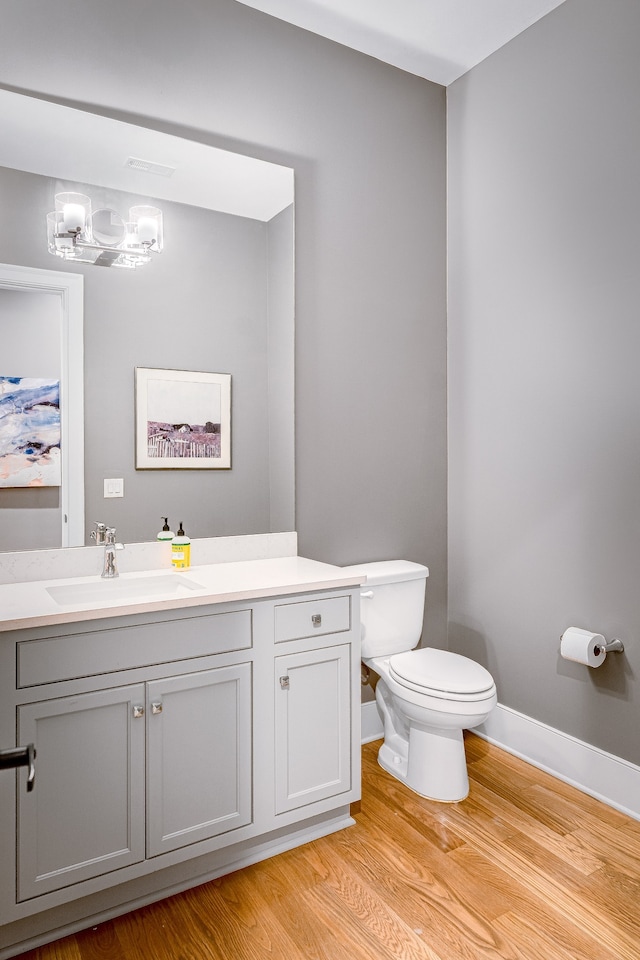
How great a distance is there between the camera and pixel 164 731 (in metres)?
1.67

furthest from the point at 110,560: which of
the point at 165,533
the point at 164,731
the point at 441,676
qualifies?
the point at 441,676

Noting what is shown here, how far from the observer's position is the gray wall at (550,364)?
6.97 ft

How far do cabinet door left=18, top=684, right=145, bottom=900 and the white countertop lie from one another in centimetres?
22

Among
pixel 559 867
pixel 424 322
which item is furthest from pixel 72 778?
pixel 424 322

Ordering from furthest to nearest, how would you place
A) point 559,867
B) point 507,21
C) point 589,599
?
point 507,21 → point 589,599 → point 559,867

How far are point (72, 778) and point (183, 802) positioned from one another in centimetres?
32

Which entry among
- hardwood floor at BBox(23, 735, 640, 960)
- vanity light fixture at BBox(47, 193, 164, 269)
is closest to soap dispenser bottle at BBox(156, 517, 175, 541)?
vanity light fixture at BBox(47, 193, 164, 269)

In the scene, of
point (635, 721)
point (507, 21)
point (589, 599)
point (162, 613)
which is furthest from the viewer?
point (507, 21)

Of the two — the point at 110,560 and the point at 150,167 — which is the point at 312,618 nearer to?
the point at 110,560

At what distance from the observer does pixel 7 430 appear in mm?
1872

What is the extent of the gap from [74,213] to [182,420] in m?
0.73

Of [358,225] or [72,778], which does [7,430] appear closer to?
[72,778]


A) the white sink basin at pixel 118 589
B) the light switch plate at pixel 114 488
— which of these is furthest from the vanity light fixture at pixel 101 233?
the white sink basin at pixel 118 589

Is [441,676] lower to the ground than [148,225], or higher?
lower
